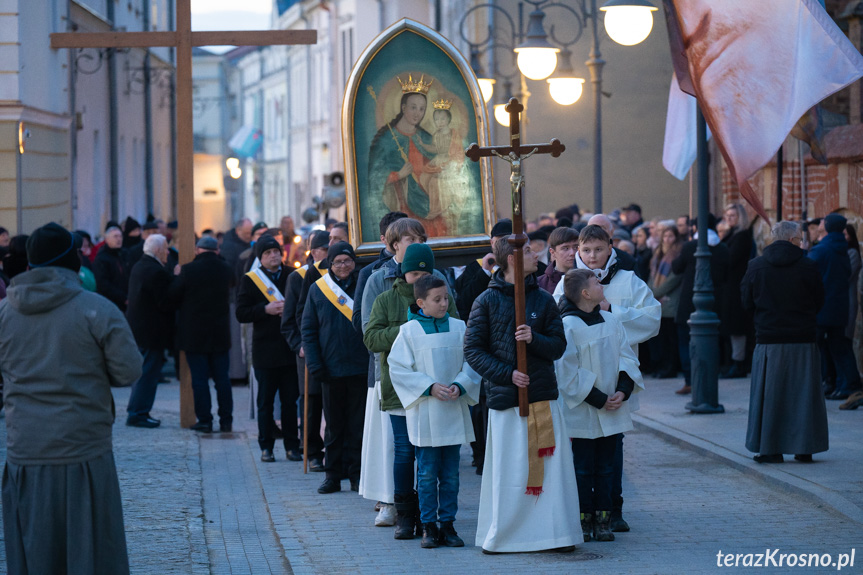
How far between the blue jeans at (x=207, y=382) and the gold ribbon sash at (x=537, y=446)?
235 inches

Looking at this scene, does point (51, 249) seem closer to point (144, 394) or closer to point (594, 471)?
point (594, 471)

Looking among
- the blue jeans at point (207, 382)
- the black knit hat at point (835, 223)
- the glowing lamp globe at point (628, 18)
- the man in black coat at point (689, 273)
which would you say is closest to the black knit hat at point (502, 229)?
the glowing lamp globe at point (628, 18)

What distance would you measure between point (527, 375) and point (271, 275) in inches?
192

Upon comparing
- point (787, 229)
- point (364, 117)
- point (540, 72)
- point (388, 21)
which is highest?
point (388, 21)

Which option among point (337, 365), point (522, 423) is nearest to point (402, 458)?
point (522, 423)

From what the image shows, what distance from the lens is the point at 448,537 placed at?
299 inches

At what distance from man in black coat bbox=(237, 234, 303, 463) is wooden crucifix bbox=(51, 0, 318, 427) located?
→ 1340mm

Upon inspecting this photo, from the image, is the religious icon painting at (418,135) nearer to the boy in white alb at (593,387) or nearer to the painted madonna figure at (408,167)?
the painted madonna figure at (408,167)

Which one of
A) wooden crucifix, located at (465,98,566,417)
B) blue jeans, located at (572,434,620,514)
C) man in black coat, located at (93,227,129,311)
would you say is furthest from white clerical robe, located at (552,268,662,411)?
man in black coat, located at (93,227,129,311)

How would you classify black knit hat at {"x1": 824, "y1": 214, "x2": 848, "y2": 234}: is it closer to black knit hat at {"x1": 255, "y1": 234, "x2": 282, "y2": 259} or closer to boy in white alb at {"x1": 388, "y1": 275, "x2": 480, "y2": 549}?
black knit hat at {"x1": 255, "y1": 234, "x2": 282, "y2": 259}

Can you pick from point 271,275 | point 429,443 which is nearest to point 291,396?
point 271,275

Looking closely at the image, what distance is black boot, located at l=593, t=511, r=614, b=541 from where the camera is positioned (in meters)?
7.62

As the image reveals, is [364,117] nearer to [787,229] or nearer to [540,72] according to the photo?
[787,229]

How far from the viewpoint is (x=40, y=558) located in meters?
5.50
